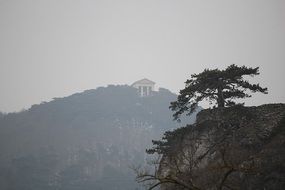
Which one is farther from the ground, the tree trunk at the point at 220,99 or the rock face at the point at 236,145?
the tree trunk at the point at 220,99

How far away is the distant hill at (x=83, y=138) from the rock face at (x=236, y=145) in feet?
236

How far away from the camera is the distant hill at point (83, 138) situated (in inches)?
3767

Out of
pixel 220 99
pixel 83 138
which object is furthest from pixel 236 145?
pixel 83 138

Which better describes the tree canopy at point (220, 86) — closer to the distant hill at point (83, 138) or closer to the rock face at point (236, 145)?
the rock face at point (236, 145)

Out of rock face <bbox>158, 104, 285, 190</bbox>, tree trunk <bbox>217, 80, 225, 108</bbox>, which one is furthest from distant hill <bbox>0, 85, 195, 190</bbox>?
tree trunk <bbox>217, 80, 225, 108</bbox>

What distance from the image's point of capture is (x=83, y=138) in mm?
119438

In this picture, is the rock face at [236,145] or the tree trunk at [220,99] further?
the tree trunk at [220,99]

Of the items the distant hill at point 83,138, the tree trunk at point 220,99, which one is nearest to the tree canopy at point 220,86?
the tree trunk at point 220,99

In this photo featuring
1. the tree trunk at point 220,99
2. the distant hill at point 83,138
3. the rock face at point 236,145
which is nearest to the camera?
the rock face at point 236,145

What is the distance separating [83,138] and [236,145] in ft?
340

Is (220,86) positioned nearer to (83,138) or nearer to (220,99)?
(220,99)

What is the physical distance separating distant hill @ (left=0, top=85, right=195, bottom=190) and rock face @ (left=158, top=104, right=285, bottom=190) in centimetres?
7182

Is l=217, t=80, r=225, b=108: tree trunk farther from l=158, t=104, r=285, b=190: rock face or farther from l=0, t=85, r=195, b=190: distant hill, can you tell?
l=0, t=85, r=195, b=190: distant hill

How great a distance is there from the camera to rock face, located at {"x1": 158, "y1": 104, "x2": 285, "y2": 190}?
17234 millimetres
